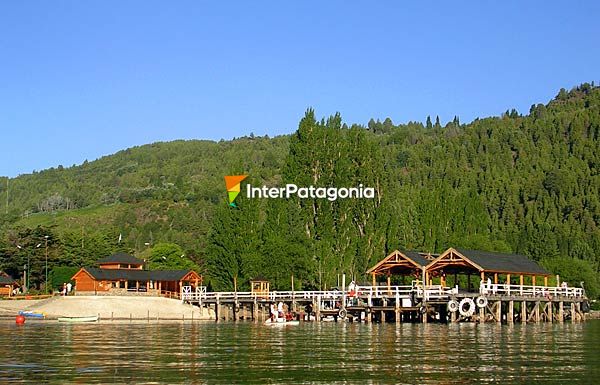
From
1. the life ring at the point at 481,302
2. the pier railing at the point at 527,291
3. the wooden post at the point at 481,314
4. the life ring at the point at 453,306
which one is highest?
the pier railing at the point at 527,291

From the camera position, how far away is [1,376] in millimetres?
23094

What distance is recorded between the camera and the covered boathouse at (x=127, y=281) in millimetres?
79312

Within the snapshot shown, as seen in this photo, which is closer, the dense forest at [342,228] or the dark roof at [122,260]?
the dense forest at [342,228]

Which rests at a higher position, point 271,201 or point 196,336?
point 271,201

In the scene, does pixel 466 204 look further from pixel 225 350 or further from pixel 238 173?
pixel 225 350

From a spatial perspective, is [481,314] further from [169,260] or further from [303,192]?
[169,260]

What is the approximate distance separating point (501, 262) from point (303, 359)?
34.5 metres

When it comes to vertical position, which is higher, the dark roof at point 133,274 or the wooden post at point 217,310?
the dark roof at point 133,274

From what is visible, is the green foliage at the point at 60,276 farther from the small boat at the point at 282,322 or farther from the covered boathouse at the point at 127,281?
the small boat at the point at 282,322

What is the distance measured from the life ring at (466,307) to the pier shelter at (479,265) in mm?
1897

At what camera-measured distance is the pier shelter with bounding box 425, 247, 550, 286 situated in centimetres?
5784

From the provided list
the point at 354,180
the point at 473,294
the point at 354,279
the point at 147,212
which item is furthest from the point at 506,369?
the point at 147,212

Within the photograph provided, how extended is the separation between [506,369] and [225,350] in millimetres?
11354

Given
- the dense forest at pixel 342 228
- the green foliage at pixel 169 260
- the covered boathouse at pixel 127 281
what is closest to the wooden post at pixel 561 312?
the dense forest at pixel 342 228
